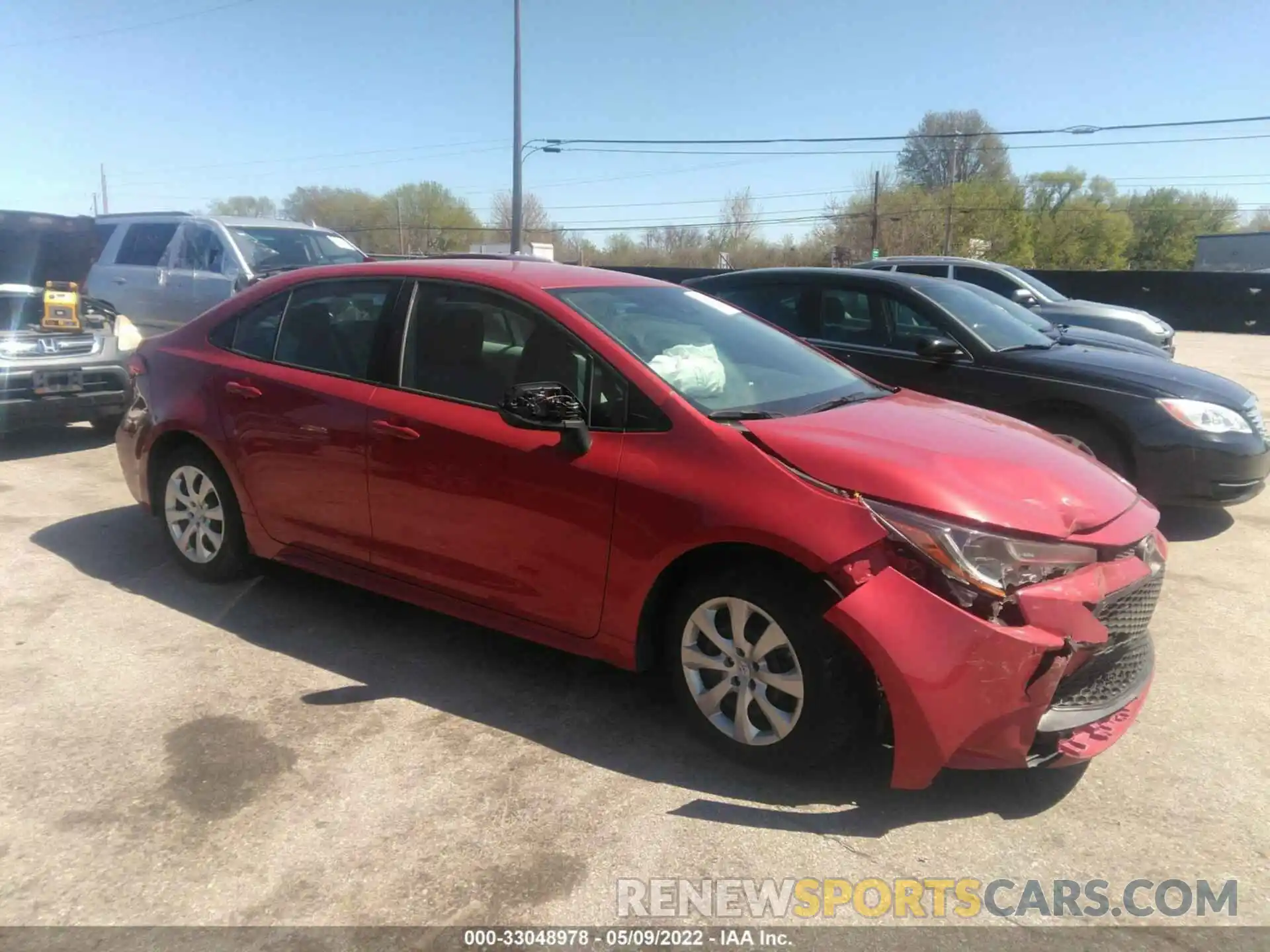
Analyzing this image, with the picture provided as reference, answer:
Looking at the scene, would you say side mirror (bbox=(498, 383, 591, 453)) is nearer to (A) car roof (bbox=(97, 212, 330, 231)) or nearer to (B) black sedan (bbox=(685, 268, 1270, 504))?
(B) black sedan (bbox=(685, 268, 1270, 504))

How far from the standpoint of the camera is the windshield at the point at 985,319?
6.38m

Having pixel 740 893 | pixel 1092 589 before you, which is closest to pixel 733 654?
pixel 740 893

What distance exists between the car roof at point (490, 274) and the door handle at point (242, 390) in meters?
0.52

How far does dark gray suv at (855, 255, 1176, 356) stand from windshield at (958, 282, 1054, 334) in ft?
15.9

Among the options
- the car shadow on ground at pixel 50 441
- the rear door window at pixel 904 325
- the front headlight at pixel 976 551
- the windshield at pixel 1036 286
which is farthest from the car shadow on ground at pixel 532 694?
the windshield at pixel 1036 286

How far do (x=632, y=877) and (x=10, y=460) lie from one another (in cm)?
695

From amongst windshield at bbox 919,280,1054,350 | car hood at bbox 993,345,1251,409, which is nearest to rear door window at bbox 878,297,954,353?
windshield at bbox 919,280,1054,350

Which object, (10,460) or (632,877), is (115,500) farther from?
(632,877)

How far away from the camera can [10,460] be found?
7320 millimetres

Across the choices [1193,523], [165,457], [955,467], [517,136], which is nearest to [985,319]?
[1193,523]

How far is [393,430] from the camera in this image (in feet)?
12.4

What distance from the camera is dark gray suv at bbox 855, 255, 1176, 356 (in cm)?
1269

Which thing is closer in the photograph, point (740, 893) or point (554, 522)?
point (740, 893)

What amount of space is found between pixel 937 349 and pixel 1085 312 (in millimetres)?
8453
